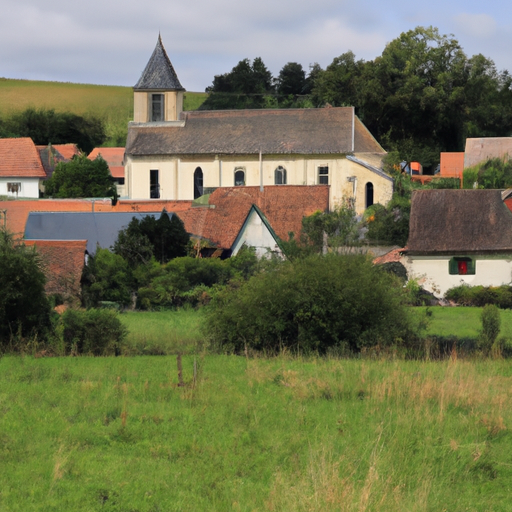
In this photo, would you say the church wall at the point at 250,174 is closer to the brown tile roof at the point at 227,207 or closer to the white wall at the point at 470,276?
the brown tile roof at the point at 227,207

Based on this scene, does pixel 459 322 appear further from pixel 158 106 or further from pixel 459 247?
pixel 158 106

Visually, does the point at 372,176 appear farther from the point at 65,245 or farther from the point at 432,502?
the point at 432,502

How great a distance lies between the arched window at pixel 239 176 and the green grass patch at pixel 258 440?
38.8 metres

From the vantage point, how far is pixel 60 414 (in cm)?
1189

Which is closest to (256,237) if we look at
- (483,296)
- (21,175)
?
(483,296)

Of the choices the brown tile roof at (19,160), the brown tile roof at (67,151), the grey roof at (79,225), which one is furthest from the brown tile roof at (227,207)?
the brown tile roof at (67,151)

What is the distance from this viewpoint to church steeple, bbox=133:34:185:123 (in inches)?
2213

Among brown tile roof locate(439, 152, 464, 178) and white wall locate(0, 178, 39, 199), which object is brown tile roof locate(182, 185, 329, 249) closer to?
brown tile roof locate(439, 152, 464, 178)

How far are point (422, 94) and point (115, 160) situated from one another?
2715 centimetres

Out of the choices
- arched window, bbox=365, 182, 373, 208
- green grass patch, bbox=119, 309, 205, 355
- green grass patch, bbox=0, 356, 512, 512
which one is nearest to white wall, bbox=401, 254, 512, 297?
green grass patch, bbox=119, 309, 205, 355

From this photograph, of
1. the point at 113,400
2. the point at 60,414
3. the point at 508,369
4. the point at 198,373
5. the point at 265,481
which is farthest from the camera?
the point at 508,369

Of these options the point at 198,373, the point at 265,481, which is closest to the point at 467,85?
the point at 198,373

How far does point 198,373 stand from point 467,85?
171 feet

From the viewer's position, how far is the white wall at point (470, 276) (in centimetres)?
3616
